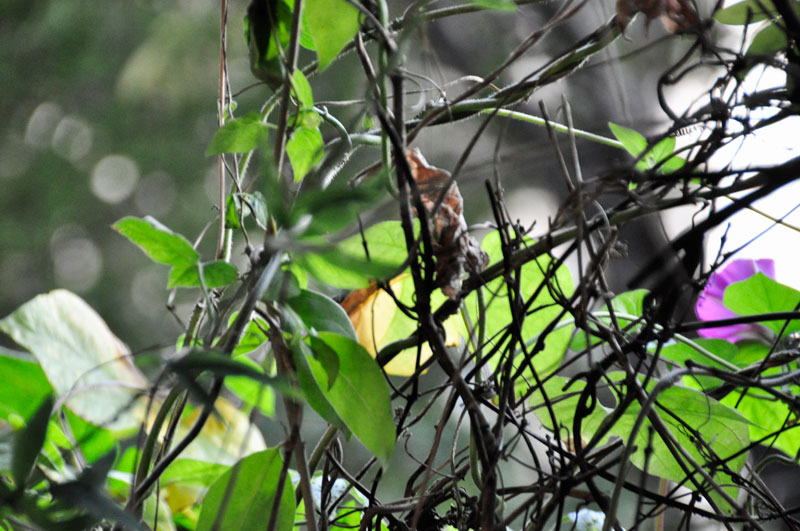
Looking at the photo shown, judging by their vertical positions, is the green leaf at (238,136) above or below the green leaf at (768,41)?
below

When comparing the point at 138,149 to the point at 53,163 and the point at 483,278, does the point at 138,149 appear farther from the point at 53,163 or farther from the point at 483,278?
the point at 483,278

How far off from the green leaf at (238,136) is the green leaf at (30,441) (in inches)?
5.8

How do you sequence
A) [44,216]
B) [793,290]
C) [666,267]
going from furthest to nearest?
[44,216], [793,290], [666,267]

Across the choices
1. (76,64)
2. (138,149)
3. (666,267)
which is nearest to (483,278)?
(666,267)

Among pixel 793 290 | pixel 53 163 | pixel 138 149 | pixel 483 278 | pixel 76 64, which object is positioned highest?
pixel 76 64

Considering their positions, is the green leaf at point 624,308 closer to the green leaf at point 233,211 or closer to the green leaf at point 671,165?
the green leaf at point 671,165

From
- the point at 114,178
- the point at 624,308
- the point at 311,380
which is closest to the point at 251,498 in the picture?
the point at 311,380

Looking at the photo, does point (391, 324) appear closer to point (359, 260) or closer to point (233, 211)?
point (233, 211)

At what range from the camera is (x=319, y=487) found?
42 cm

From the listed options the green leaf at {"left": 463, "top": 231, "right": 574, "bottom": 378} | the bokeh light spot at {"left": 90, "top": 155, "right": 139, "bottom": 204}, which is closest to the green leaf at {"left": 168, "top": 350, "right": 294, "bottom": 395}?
the green leaf at {"left": 463, "top": 231, "right": 574, "bottom": 378}

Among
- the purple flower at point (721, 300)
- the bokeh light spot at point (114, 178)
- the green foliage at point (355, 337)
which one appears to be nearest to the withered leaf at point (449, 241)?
the green foliage at point (355, 337)

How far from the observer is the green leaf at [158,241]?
0.28 m

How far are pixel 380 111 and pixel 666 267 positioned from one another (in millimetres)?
126

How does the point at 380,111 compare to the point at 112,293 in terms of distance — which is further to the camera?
the point at 112,293
